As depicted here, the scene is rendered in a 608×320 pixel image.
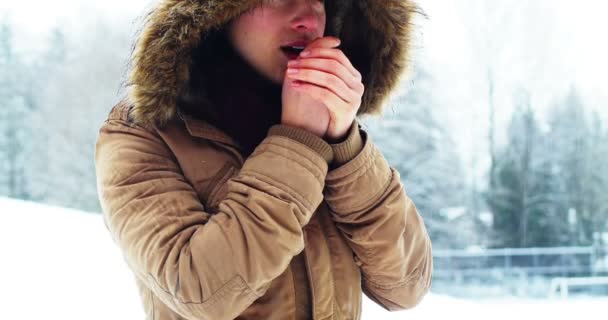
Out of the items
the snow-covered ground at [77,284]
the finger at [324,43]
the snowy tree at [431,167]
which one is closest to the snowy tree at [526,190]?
the snowy tree at [431,167]

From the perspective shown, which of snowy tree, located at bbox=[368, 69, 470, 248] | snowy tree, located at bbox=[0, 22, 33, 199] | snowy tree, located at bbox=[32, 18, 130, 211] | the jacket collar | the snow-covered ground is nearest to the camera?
the jacket collar

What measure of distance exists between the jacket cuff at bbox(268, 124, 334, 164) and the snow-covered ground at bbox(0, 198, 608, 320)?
4.01 feet

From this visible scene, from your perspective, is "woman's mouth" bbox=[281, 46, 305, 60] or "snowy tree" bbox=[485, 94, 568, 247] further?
"snowy tree" bbox=[485, 94, 568, 247]

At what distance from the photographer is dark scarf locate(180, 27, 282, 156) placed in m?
0.65

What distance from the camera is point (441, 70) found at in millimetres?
3115

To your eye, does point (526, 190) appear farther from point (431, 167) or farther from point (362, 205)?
point (362, 205)

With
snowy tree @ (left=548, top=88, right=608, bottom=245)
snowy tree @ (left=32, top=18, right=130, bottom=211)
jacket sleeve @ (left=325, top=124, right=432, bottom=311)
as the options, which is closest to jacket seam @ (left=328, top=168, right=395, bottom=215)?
jacket sleeve @ (left=325, top=124, right=432, bottom=311)

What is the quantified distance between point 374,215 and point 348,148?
0.08m

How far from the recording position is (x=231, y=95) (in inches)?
26.6

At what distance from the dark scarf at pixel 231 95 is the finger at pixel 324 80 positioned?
0.33 ft

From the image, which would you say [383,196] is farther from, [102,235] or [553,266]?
[553,266]

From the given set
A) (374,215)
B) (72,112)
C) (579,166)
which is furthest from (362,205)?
(72,112)

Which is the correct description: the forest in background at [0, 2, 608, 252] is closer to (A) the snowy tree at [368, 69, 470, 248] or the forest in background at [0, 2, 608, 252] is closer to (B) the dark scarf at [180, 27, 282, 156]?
(A) the snowy tree at [368, 69, 470, 248]

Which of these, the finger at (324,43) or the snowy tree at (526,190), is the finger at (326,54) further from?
the snowy tree at (526,190)
